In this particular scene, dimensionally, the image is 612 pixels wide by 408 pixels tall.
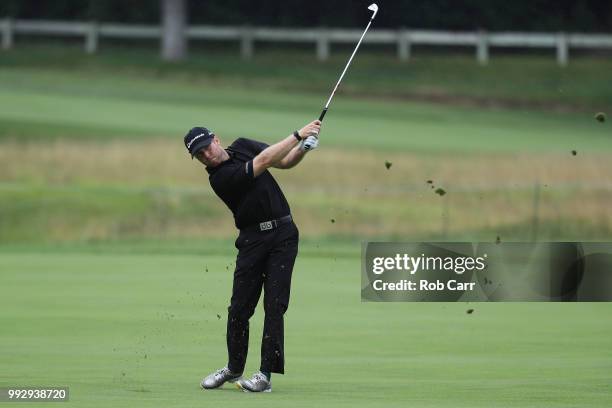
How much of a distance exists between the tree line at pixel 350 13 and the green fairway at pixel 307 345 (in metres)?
37.8

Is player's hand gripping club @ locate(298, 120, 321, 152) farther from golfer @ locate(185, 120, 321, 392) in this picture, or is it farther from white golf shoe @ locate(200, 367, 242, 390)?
white golf shoe @ locate(200, 367, 242, 390)

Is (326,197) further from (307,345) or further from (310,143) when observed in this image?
(310,143)

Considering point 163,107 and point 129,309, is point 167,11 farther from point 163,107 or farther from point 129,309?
point 129,309

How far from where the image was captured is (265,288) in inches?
470

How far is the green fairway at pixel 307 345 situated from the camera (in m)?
11.5

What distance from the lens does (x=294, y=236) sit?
11969mm

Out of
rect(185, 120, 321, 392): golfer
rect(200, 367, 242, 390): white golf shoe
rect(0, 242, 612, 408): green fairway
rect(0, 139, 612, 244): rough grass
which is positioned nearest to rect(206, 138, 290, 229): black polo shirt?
rect(185, 120, 321, 392): golfer

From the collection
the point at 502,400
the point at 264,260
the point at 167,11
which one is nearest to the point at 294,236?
the point at 264,260

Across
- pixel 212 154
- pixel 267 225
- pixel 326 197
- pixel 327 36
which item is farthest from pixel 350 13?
pixel 212 154

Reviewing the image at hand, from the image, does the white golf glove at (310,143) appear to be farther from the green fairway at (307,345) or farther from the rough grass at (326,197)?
the rough grass at (326,197)

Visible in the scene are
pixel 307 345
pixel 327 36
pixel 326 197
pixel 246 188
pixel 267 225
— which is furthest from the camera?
pixel 327 36

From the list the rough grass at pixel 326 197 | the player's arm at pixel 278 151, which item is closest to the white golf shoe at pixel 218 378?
the player's arm at pixel 278 151

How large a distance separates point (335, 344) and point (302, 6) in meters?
46.7

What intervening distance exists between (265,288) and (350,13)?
48.7 m
